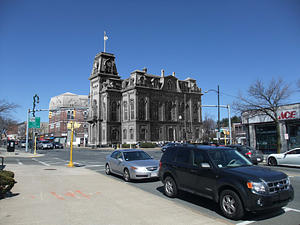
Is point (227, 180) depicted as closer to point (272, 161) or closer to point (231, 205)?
point (231, 205)

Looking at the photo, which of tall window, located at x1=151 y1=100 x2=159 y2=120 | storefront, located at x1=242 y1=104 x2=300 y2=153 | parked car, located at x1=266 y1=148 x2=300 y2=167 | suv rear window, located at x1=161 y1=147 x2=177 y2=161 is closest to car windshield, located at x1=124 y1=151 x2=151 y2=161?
suv rear window, located at x1=161 y1=147 x2=177 y2=161

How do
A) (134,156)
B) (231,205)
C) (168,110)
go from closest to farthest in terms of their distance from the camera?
(231,205), (134,156), (168,110)

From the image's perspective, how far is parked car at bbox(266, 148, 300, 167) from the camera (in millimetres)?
16141

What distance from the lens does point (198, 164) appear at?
23.5ft

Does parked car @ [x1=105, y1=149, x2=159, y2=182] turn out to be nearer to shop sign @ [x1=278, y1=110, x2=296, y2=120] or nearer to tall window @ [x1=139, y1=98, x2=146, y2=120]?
shop sign @ [x1=278, y1=110, x2=296, y2=120]

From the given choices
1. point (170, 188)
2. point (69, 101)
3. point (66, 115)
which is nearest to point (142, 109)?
point (66, 115)

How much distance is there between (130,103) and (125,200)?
57942 millimetres

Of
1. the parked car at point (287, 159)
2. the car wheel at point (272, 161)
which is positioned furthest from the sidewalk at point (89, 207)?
the car wheel at point (272, 161)

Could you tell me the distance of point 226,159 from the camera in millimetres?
6898

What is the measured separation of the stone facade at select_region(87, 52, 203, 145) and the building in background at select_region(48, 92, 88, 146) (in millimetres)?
29683

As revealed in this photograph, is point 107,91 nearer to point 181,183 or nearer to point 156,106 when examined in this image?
point 156,106

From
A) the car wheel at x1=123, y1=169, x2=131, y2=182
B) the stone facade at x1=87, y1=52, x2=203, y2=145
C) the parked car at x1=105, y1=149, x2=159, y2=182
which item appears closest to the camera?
the parked car at x1=105, y1=149, x2=159, y2=182

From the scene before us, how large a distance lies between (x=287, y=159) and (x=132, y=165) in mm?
11688

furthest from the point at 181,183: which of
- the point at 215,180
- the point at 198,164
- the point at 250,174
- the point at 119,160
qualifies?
the point at 119,160
